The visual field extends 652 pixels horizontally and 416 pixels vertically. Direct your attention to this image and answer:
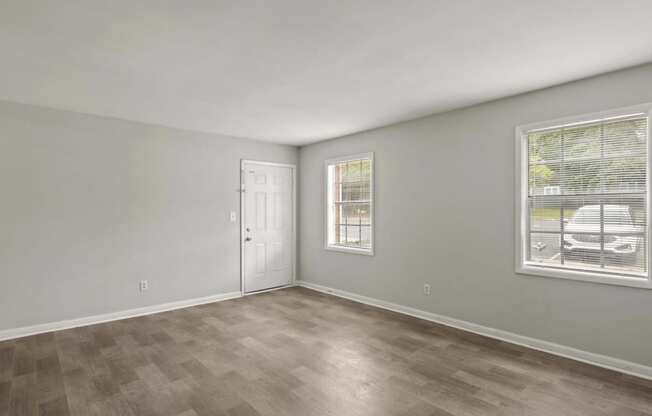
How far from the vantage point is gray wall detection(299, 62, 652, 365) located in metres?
2.96

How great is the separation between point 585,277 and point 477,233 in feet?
3.45

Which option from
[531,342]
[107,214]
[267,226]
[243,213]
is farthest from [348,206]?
[107,214]

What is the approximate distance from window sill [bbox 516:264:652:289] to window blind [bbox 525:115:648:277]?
62 mm

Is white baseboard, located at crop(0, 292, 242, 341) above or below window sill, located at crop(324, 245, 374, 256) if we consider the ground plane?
below

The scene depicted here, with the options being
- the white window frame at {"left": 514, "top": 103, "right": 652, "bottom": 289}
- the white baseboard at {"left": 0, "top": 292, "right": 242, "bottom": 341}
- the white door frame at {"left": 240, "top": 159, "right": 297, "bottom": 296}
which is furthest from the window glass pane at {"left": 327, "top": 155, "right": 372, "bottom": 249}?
the white window frame at {"left": 514, "top": 103, "right": 652, "bottom": 289}

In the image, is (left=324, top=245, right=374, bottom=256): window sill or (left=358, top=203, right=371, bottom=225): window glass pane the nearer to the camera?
(left=324, top=245, right=374, bottom=256): window sill

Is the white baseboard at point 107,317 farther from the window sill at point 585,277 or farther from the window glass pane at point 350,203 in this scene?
the window sill at point 585,277

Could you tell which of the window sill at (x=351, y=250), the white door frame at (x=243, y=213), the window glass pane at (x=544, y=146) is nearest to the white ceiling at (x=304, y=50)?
the window glass pane at (x=544, y=146)

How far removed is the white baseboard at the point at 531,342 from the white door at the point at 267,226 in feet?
5.62

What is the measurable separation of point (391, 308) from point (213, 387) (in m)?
2.73

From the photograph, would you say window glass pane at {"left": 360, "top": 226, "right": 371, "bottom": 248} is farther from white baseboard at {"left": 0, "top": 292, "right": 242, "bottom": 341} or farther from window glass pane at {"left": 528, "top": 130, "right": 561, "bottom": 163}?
window glass pane at {"left": 528, "top": 130, "right": 561, "bottom": 163}

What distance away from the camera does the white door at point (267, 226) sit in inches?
222

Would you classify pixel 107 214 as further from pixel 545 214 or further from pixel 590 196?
pixel 590 196

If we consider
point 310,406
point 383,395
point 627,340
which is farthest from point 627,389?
point 310,406
